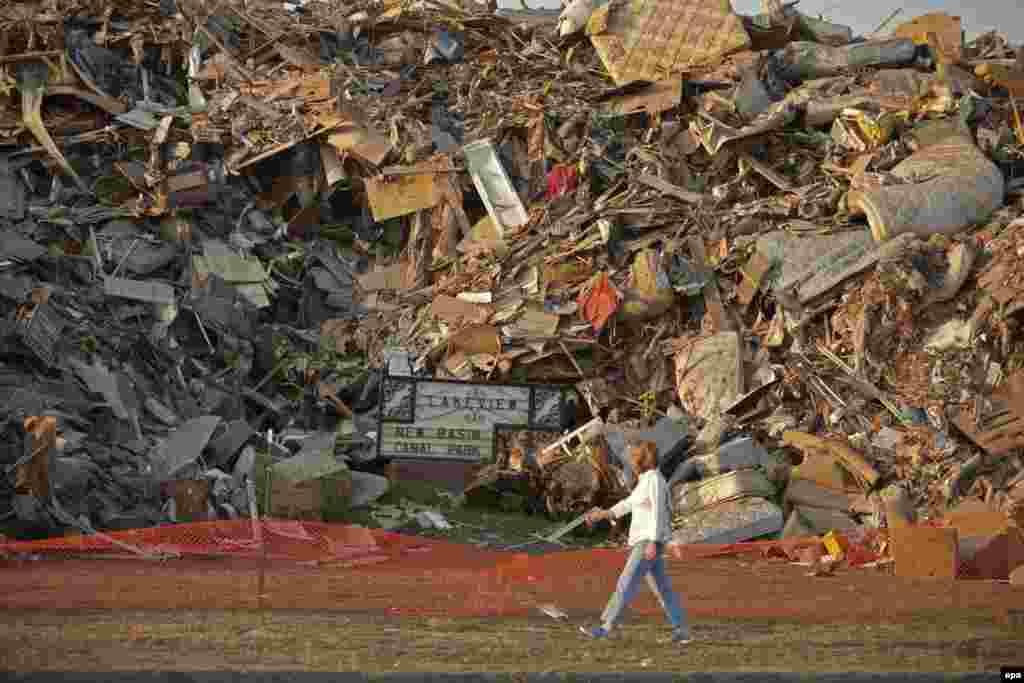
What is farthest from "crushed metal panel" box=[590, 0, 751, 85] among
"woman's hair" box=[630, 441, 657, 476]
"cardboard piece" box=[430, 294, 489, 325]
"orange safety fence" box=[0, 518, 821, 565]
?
"woman's hair" box=[630, 441, 657, 476]

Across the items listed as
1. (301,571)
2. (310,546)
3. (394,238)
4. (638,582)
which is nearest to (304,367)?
(394,238)

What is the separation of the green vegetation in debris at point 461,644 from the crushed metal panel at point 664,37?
12048 mm

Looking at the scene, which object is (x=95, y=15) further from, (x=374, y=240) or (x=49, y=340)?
(x=49, y=340)

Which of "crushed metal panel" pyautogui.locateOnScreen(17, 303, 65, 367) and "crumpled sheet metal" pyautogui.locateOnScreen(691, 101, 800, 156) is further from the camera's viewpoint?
"crumpled sheet metal" pyautogui.locateOnScreen(691, 101, 800, 156)

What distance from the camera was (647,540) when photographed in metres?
7.69

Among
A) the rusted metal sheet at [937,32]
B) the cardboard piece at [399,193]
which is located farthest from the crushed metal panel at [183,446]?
the rusted metal sheet at [937,32]

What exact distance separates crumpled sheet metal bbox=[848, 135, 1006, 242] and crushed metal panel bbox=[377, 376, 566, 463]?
13.9ft

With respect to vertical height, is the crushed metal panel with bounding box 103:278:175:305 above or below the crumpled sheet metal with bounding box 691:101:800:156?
below

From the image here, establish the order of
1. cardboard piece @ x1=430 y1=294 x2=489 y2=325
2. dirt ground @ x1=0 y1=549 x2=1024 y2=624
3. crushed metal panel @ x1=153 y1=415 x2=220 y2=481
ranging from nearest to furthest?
dirt ground @ x1=0 y1=549 x2=1024 y2=624 → crushed metal panel @ x1=153 y1=415 x2=220 y2=481 → cardboard piece @ x1=430 y1=294 x2=489 y2=325

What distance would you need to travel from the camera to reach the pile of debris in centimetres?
1392

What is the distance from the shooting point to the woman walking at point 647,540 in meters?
7.70

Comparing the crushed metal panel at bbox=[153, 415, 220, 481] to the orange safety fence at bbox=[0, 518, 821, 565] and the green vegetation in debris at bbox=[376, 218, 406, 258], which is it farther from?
the green vegetation in debris at bbox=[376, 218, 406, 258]

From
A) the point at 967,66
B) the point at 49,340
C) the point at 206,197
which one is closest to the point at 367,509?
the point at 49,340

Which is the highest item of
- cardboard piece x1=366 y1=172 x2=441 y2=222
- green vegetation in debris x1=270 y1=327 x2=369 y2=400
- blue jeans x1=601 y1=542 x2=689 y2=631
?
cardboard piece x1=366 y1=172 x2=441 y2=222
